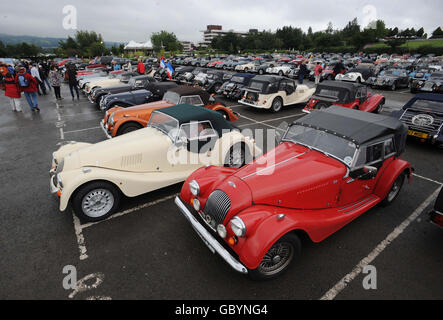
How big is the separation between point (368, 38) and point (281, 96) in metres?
75.5

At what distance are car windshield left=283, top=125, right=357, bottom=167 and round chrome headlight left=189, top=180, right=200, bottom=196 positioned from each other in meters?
2.05

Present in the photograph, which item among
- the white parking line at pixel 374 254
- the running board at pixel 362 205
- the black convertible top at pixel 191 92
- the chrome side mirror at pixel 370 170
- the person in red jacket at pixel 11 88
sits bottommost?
the white parking line at pixel 374 254

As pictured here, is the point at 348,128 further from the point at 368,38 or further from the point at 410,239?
the point at 368,38

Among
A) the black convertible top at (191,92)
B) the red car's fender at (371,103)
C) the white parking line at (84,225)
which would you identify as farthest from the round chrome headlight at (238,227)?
the red car's fender at (371,103)

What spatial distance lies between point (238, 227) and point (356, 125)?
9.65 ft

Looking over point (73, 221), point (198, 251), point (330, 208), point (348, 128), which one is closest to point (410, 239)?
point (330, 208)

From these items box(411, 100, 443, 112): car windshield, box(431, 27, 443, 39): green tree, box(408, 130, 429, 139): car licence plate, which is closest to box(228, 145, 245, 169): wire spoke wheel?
box(408, 130, 429, 139): car licence plate

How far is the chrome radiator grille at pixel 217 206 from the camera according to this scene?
10.6 ft

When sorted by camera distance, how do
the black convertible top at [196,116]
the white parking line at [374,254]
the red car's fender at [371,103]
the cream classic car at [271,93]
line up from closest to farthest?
the white parking line at [374,254], the black convertible top at [196,116], the red car's fender at [371,103], the cream classic car at [271,93]

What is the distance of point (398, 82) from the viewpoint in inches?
705

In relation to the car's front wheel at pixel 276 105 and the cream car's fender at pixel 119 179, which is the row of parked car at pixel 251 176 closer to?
the cream car's fender at pixel 119 179

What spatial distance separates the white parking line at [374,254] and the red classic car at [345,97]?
5609 millimetres

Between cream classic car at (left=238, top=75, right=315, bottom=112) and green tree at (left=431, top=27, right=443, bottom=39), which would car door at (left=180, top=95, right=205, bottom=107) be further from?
green tree at (left=431, top=27, right=443, bottom=39)

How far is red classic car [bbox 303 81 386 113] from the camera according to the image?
952cm
